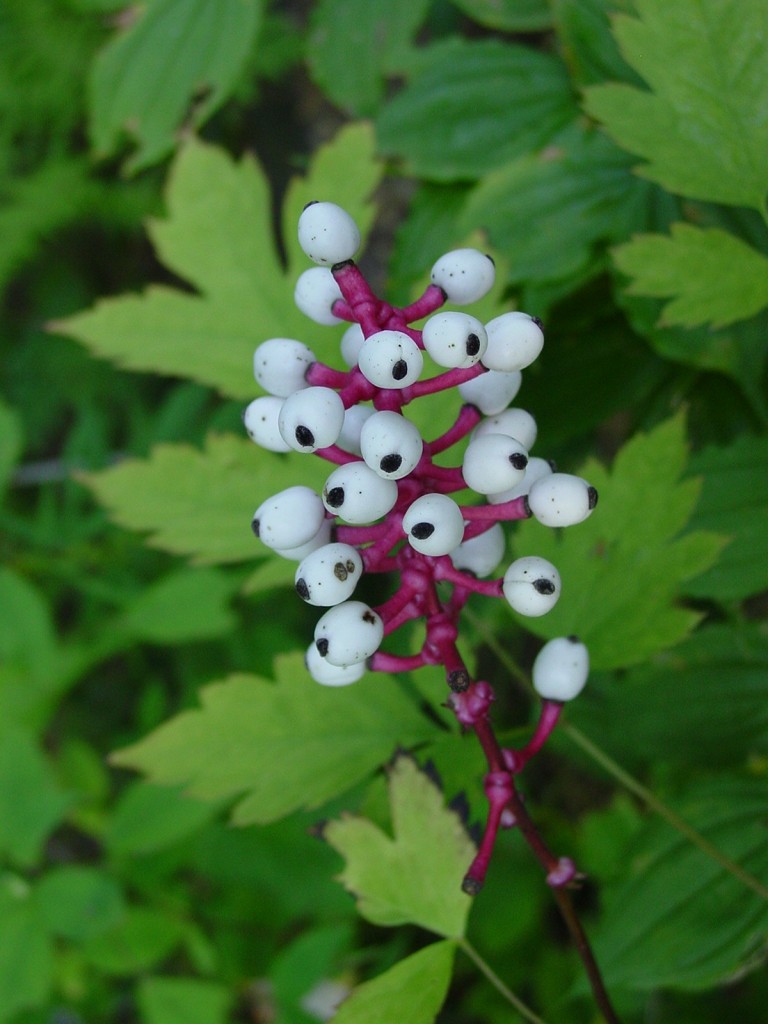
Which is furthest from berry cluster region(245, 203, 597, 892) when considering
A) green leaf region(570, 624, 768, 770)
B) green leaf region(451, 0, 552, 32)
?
green leaf region(451, 0, 552, 32)

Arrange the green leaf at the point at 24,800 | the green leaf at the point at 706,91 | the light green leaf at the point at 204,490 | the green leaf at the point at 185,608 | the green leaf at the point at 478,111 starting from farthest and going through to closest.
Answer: the green leaf at the point at 185,608
the green leaf at the point at 24,800
the green leaf at the point at 478,111
the light green leaf at the point at 204,490
the green leaf at the point at 706,91

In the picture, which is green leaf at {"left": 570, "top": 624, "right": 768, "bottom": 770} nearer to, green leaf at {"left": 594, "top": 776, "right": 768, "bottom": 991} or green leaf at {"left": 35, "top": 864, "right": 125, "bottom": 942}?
green leaf at {"left": 594, "top": 776, "right": 768, "bottom": 991}

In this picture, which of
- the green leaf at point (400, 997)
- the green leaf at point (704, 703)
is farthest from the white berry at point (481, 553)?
the green leaf at point (704, 703)

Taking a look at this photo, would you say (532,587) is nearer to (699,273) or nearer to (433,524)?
(433,524)

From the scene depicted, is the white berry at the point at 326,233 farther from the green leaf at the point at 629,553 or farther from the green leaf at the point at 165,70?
the green leaf at the point at 165,70

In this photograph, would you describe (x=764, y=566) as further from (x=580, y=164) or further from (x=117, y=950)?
(x=117, y=950)
